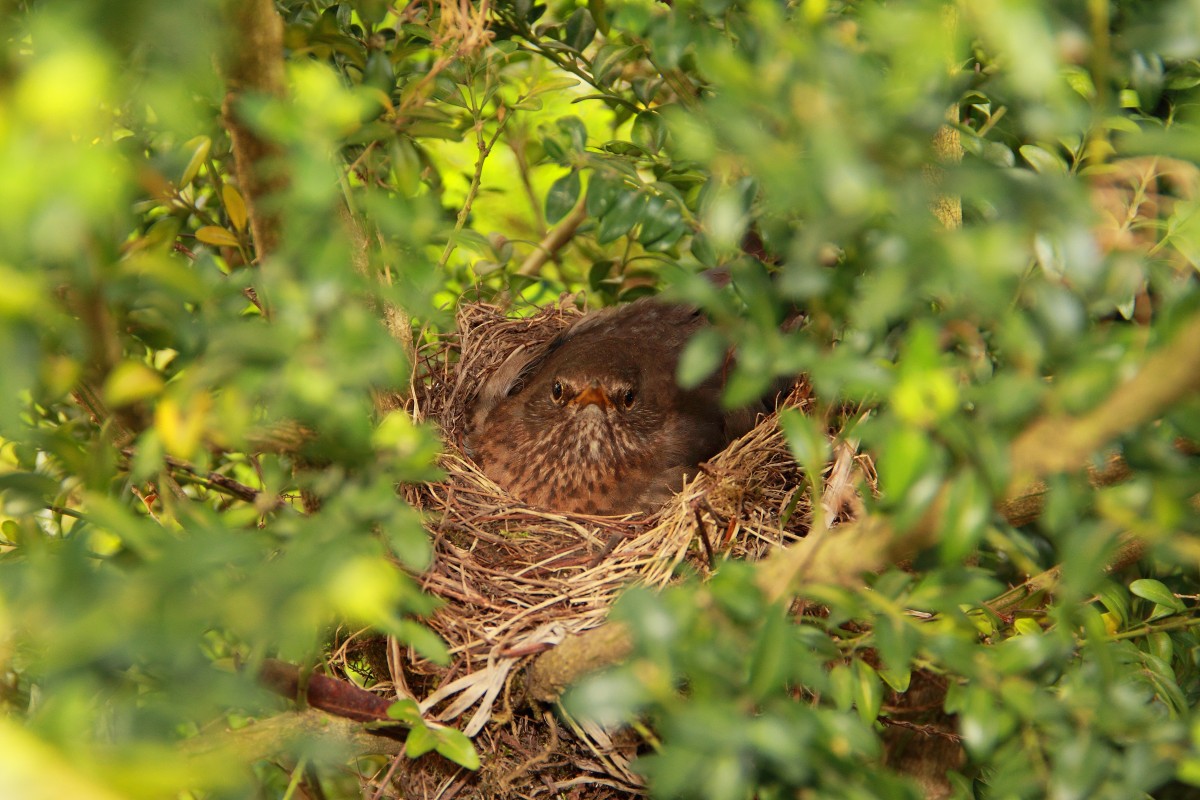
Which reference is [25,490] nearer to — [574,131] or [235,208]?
[235,208]

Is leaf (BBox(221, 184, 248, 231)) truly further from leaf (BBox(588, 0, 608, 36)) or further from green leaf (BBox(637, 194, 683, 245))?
leaf (BBox(588, 0, 608, 36))

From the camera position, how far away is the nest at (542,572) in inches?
98.6

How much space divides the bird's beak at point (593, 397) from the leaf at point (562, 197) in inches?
37.7

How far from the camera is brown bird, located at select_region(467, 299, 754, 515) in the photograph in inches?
148

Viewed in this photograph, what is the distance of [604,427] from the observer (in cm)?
385

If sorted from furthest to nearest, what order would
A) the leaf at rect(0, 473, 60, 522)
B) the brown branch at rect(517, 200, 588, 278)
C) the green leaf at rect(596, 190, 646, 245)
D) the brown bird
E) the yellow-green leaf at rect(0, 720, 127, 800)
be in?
the brown branch at rect(517, 200, 588, 278) → the brown bird → the green leaf at rect(596, 190, 646, 245) → the leaf at rect(0, 473, 60, 522) → the yellow-green leaf at rect(0, 720, 127, 800)

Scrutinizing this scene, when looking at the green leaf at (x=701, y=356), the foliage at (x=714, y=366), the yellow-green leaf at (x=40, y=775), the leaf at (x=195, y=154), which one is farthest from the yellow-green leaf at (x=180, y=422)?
the leaf at (x=195, y=154)

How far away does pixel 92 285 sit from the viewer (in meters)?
1.29

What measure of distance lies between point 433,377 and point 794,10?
217cm

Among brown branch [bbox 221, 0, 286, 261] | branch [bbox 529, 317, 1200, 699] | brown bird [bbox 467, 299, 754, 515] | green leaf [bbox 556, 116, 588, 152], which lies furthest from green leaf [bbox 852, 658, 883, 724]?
brown bird [bbox 467, 299, 754, 515]

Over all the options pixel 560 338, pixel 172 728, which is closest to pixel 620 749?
pixel 172 728

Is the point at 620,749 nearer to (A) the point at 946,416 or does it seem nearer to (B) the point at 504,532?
(B) the point at 504,532

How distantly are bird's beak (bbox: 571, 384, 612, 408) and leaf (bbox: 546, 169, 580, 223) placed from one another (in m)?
0.96

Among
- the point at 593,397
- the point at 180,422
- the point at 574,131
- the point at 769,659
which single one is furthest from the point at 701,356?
the point at 593,397
